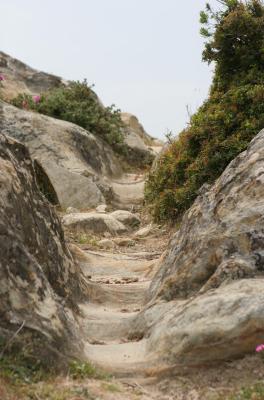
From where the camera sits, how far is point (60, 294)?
7.11 metres

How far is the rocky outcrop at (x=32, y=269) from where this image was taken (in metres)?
5.14

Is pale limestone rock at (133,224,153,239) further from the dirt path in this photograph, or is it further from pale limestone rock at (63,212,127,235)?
the dirt path

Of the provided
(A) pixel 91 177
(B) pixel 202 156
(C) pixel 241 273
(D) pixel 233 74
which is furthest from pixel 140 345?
(A) pixel 91 177

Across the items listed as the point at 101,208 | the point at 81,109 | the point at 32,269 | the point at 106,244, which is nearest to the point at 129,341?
the point at 32,269

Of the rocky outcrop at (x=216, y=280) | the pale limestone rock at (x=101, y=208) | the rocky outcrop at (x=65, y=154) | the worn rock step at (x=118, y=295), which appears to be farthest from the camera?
the rocky outcrop at (x=65, y=154)

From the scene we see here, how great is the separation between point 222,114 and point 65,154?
7.50 meters

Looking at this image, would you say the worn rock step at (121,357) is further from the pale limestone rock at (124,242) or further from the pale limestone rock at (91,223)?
the pale limestone rock at (91,223)

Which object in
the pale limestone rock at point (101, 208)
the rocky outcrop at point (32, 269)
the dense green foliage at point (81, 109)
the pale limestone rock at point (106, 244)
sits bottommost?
the pale limestone rock at point (101, 208)

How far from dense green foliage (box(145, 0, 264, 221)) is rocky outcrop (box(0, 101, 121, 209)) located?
3.50m

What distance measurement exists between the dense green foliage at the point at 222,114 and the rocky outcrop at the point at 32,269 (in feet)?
17.1

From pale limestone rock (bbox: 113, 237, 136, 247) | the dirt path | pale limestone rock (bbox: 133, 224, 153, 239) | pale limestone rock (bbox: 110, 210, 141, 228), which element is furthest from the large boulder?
the dirt path

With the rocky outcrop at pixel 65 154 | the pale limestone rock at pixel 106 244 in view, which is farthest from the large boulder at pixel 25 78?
the pale limestone rock at pixel 106 244

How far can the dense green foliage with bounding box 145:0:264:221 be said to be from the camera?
12281mm

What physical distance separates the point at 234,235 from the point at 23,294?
2.16 metres
